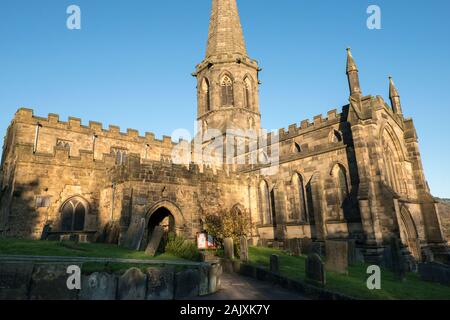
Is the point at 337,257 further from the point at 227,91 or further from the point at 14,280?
the point at 227,91

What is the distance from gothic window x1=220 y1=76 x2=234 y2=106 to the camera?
1231 inches

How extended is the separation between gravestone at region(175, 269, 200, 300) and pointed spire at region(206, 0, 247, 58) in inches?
1167

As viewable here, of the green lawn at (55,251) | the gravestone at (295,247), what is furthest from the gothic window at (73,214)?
the gravestone at (295,247)

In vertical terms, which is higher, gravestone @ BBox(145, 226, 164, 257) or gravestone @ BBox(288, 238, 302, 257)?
gravestone @ BBox(145, 226, 164, 257)

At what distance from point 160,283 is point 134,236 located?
19.4 ft

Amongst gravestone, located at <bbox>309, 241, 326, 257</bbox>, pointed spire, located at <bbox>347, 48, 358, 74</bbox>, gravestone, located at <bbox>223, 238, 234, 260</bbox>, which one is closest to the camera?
gravestone, located at <bbox>223, 238, 234, 260</bbox>

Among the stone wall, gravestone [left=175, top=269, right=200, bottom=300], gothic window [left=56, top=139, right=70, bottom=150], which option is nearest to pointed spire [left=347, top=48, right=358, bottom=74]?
the stone wall

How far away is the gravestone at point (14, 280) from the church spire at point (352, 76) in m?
19.7

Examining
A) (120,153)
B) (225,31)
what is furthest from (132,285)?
(225,31)

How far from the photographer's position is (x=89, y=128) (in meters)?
24.5

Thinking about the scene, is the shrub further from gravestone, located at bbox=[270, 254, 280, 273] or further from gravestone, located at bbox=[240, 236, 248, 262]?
gravestone, located at bbox=[270, 254, 280, 273]

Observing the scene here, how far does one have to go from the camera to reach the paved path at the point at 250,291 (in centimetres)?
733

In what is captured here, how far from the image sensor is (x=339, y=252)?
11.2 metres

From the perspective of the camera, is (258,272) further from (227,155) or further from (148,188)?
(227,155)
